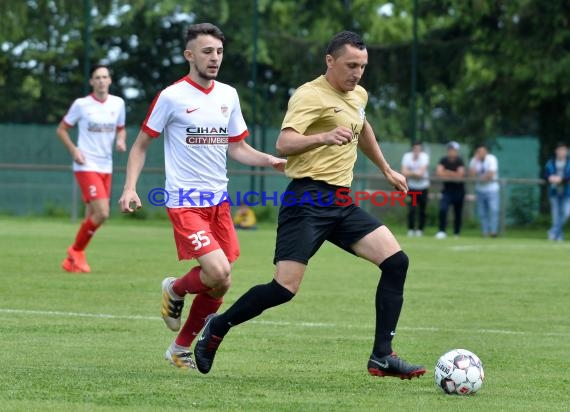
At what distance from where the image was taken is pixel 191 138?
8289 millimetres

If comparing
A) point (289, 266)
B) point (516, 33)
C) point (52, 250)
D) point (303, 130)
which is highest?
point (516, 33)

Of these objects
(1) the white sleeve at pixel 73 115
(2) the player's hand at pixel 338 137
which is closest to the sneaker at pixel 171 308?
(2) the player's hand at pixel 338 137

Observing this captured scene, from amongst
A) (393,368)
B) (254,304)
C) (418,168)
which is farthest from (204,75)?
(418,168)

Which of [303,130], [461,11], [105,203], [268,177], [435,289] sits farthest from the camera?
[461,11]

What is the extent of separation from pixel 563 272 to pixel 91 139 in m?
6.35

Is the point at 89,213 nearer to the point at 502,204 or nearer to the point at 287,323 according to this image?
the point at 287,323

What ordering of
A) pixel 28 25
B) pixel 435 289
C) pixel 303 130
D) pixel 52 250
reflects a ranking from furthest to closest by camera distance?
pixel 28 25, pixel 52 250, pixel 435 289, pixel 303 130

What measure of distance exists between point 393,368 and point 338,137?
53.7 inches

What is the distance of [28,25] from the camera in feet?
121

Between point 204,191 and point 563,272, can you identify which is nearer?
point 204,191

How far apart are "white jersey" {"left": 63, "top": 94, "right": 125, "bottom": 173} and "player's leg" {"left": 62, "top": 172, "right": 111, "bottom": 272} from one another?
0.46ft

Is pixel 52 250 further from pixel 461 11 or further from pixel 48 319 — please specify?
pixel 461 11

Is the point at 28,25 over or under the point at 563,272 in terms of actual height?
over

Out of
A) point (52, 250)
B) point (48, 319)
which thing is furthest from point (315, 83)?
point (52, 250)
